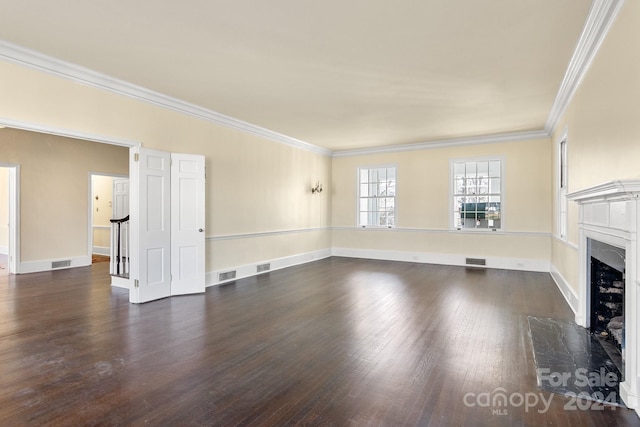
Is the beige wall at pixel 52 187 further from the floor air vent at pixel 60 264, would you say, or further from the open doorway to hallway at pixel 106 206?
the open doorway to hallway at pixel 106 206

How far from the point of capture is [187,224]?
5.18 metres

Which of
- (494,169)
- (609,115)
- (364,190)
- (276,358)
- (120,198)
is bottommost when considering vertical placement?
(276,358)

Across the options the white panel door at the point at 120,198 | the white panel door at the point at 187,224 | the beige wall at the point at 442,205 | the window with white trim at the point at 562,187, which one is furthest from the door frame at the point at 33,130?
the window with white trim at the point at 562,187

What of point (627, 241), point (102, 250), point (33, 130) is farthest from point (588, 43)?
point (102, 250)

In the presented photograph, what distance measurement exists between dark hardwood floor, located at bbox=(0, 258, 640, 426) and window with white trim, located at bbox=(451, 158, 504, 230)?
8.47ft

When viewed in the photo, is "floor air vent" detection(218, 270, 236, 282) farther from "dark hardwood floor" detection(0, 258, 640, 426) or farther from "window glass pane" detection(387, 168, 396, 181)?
"window glass pane" detection(387, 168, 396, 181)

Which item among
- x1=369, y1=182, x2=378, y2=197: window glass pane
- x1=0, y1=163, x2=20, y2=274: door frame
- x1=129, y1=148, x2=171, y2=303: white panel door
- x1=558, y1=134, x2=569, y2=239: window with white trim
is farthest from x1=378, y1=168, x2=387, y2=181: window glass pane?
x1=0, y1=163, x2=20, y2=274: door frame

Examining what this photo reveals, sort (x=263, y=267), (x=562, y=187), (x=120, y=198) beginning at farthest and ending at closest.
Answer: (x=120, y=198)
(x=263, y=267)
(x=562, y=187)

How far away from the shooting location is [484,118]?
5996mm

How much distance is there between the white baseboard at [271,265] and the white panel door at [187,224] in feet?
1.60

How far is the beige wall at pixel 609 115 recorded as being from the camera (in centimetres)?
238

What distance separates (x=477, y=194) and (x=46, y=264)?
9.31 metres

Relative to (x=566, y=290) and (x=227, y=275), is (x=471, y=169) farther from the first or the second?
(x=227, y=275)

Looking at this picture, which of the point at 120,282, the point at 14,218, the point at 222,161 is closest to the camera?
the point at 120,282
